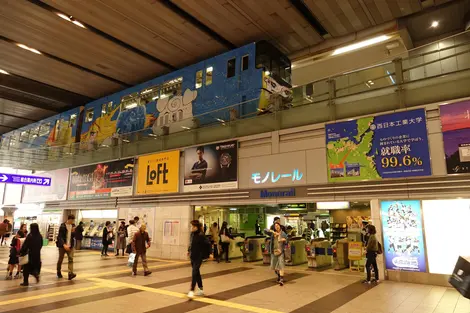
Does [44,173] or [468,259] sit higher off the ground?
[44,173]

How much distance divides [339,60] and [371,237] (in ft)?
33.3

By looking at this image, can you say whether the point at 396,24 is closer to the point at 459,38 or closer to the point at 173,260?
the point at 459,38

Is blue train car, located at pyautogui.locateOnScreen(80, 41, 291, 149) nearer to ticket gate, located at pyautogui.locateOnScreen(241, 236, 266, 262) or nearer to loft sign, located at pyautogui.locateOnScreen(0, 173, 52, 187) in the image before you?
loft sign, located at pyautogui.locateOnScreen(0, 173, 52, 187)

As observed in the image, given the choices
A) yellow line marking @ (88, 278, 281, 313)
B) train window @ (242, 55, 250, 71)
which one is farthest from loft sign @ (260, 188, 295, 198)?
train window @ (242, 55, 250, 71)

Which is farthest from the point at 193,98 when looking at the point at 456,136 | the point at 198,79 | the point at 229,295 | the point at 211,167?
the point at 456,136

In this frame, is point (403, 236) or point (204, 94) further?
point (204, 94)

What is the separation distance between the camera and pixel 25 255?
8.15m

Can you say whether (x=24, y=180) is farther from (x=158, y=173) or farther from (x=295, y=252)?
(x=295, y=252)

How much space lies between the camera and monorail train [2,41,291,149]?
13.7 metres

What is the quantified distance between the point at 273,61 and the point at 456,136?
9.05m

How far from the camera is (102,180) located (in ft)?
54.9

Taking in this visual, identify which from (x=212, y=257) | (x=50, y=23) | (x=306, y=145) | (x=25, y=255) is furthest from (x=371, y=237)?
(x=50, y=23)

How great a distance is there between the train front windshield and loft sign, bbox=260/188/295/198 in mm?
6148

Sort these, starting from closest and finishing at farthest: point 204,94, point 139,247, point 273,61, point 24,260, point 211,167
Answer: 1. point 24,260
2. point 139,247
3. point 211,167
4. point 273,61
5. point 204,94
